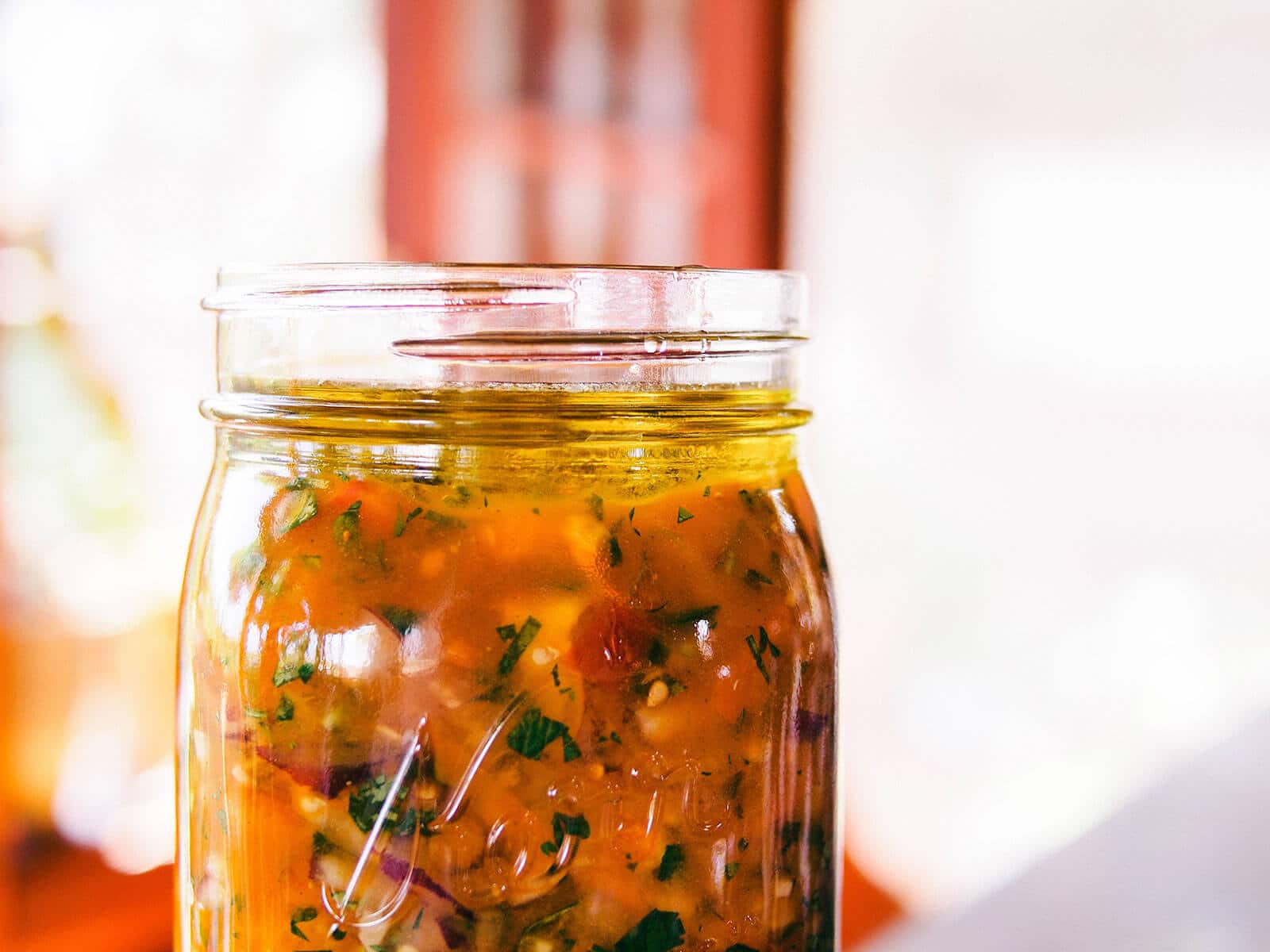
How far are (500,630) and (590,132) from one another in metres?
2.27

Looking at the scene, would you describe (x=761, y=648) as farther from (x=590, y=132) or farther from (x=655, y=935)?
(x=590, y=132)

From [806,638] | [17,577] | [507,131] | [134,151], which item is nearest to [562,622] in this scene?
[806,638]

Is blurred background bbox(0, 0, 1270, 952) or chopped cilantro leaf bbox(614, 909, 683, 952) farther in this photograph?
blurred background bbox(0, 0, 1270, 952)

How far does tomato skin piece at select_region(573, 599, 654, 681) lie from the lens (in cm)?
45

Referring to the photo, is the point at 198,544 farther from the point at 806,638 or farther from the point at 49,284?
the point at 49,284

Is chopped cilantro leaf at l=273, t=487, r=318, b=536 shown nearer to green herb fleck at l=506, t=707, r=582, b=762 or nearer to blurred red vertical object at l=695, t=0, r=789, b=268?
green herb fleck at l=506, t=707, r=582, b=762

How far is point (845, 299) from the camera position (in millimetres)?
3195

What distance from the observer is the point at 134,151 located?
74.3 inches

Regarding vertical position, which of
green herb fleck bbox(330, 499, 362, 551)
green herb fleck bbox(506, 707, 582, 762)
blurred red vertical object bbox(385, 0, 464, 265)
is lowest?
green herb fleck bbox(506, 707, 582, 762)

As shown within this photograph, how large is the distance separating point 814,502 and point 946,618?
8.58 ft

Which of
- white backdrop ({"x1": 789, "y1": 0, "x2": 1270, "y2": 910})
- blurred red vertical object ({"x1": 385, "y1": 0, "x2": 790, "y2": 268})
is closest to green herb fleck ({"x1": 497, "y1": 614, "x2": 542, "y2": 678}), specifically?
blurred red vertical object ({"x1": 385, "y1": 0, "x2": 790, "y2": 268})

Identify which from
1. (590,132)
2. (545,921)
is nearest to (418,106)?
(590,132)

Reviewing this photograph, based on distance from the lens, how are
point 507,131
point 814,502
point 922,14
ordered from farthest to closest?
point 922,14 < point 507,131 < point 814,502

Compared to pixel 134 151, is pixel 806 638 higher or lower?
lower
